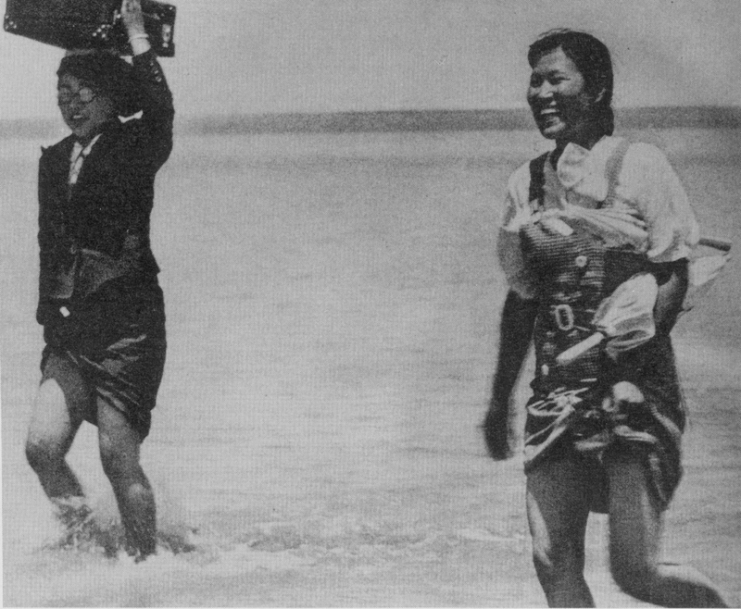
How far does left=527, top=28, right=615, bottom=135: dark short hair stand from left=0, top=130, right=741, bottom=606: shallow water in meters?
0.21

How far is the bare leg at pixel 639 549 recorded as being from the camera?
3688 mm

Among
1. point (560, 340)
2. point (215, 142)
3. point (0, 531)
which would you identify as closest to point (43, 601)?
point (0, 531)

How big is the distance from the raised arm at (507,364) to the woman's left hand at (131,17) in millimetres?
1562

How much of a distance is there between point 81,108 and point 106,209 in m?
0.38

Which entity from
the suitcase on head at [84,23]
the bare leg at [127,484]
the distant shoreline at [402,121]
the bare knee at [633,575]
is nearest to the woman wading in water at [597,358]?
the bare knee at [633,575]

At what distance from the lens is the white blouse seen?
12.2 feet

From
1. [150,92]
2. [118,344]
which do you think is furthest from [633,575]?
[150,92]

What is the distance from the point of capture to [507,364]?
3883 mm

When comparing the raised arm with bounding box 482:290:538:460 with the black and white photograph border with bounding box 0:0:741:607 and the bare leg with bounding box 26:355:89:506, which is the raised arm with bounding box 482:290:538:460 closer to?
the black and white photograph border with bounding box 0:0:741:607

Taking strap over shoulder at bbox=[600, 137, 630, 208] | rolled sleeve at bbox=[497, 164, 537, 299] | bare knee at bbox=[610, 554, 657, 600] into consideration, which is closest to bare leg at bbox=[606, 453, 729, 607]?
bare knee at bbox=[610, 554, 657, 600]

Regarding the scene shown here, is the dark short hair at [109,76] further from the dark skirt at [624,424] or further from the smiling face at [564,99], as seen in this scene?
the dark skirt at [624,424]

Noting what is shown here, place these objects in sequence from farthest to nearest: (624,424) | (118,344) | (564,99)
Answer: (118,344)
(564,99)
(624,424)

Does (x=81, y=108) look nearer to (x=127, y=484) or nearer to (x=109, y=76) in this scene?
(x=109, y=76)

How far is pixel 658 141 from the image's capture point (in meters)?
3.83
